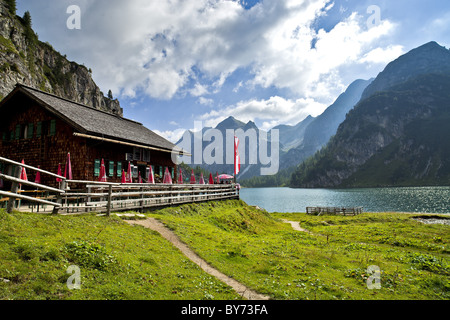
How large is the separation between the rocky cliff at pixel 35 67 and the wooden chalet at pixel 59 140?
35.4 m

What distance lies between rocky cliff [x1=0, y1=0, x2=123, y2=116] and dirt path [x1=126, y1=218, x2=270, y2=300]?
182ft

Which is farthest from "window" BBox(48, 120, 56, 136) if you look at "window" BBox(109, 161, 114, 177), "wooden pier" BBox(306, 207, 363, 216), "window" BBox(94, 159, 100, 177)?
"wooden pier" BBox(306, 207, 363, 216)

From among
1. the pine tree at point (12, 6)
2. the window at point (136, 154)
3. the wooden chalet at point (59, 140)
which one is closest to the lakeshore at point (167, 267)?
the wooden chalet at point (59, 140)

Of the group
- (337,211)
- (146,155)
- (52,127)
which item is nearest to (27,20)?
(52,127)

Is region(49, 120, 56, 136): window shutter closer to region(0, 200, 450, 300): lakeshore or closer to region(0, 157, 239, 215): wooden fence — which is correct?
region(0, 157, 239, 215): wooden fence

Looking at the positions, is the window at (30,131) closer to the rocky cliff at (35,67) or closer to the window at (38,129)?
the window at (38,129)

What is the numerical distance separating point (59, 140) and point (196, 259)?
21.5 meters

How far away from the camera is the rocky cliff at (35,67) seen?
70219 millimetres

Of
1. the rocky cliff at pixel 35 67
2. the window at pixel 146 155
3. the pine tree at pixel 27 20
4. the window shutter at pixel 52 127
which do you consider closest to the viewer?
the window shutter at pixel 52 127

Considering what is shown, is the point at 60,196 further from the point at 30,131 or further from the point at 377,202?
the point at 377,202

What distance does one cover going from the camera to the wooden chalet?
22.6 metres

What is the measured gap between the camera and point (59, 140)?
77.5 feet

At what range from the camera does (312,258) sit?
39.0 feet
